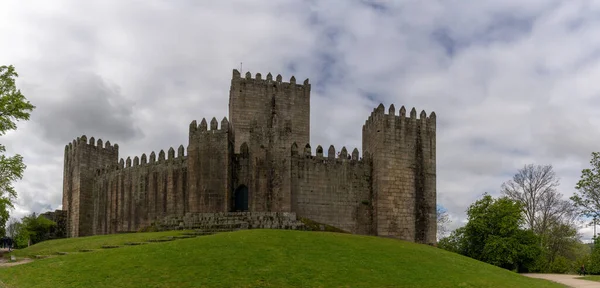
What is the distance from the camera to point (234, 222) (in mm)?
32875

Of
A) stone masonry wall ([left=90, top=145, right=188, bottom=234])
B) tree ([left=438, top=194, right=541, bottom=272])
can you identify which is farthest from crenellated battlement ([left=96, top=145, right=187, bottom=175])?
tree ([left=438, top=194, right=541, bottom=272])

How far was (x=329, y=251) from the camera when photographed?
80.4 ft

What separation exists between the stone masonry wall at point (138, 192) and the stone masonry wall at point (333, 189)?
31.7ft

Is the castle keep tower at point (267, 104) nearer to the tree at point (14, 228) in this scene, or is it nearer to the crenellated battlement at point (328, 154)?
the crenellated battlement at point (328, 154)

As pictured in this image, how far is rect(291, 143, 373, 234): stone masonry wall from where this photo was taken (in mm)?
40000

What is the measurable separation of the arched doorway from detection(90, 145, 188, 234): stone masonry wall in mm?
5161

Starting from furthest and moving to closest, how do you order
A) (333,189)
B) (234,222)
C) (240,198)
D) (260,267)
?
1. (333,189)
2. (240,198)
3. (234,222)
4. (260,267)

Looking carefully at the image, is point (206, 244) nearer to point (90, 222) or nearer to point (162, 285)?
point (162, 285)

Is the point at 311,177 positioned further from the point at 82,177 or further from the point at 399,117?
the point at 82,177

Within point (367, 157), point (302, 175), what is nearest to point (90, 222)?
→ point (302, 175)

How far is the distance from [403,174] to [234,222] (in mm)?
14495

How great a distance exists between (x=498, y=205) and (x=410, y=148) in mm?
12508

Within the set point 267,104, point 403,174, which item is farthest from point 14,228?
point 403,174

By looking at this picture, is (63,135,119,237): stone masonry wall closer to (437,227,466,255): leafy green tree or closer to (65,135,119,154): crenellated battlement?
(65,135,119,154): crenellated battlement
